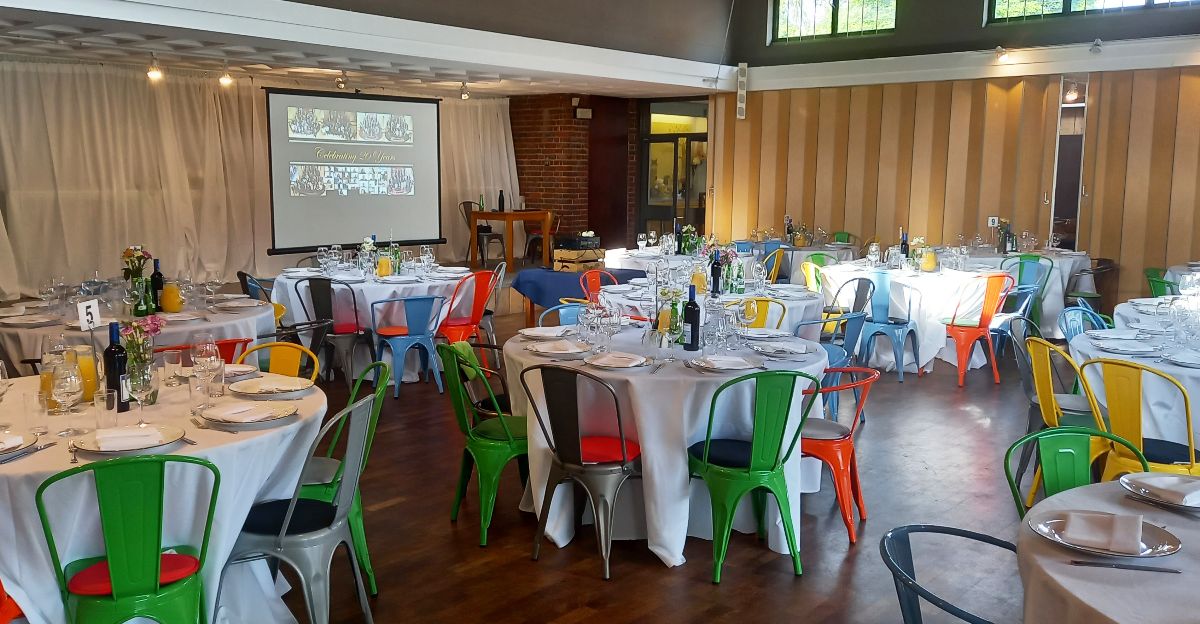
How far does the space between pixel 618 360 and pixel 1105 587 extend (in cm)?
253

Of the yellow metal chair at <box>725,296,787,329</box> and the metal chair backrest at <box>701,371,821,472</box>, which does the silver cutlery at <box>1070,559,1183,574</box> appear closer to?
the metal chair backrest at <box>701,371,821,472</box>

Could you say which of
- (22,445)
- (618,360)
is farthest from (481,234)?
(22,445)

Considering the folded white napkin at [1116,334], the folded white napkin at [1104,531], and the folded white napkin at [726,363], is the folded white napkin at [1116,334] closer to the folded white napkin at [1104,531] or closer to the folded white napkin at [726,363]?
the folded white napkin at [726,363]

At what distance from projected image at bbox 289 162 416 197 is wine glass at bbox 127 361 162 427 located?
8.67 metres

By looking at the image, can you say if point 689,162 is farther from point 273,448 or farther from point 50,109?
point 273,448

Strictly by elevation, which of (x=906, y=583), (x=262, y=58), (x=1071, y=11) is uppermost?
(x=1071, y=11)

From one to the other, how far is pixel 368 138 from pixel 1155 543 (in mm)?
11770

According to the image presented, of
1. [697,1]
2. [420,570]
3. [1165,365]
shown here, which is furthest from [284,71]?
[1165,365]

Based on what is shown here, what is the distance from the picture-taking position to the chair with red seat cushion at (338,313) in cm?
751

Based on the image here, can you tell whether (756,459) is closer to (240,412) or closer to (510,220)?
(240,412)

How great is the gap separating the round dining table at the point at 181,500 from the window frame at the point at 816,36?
11378 millimetres

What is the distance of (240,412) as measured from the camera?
3.48 meters

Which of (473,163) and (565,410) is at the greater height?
(473,163)

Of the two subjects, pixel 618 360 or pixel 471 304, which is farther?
pixel 471 304
